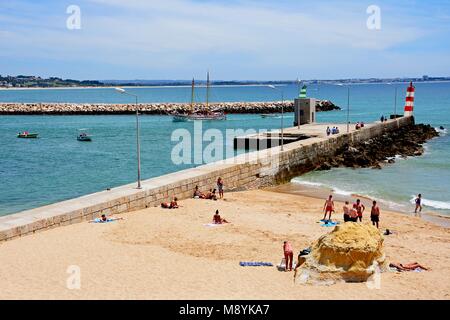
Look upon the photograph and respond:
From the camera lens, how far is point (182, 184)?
22.6 metres

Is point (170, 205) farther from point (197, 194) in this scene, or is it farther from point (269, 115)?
point (269, 115)

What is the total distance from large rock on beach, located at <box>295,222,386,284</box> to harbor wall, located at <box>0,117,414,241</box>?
7.71 metres

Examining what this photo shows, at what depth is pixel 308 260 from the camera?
1359cm

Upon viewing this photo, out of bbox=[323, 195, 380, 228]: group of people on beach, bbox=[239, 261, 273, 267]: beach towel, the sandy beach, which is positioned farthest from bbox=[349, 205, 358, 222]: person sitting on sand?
bbox=[239, 261, 273, 267]: beach towel

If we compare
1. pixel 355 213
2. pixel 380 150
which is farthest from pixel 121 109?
pixel 355 213

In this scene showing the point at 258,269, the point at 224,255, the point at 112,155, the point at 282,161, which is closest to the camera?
the point at 258,269

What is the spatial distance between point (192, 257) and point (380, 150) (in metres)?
28.7

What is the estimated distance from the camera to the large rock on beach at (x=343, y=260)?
13.1m

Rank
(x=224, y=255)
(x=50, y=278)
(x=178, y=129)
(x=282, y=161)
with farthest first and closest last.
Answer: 1. (x=178, y=129)
2. (x=282, y=161)
3. (x=224, y=255)
4. (x=50, y=278)

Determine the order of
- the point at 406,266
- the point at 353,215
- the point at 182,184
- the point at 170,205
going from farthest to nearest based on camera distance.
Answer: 1. the point at 182,184
2. the point at 170,205
3. the point at 353,215
4. the point at 406,266

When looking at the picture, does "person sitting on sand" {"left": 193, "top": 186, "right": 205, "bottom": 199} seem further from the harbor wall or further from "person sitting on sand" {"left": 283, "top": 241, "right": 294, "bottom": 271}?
"person sitting on sand" {"left": 283, "top": 241, "right": 294, "bottom": 271}

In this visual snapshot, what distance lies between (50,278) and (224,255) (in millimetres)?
4687
